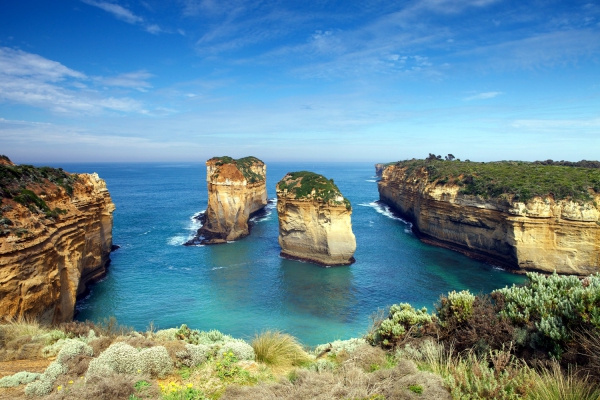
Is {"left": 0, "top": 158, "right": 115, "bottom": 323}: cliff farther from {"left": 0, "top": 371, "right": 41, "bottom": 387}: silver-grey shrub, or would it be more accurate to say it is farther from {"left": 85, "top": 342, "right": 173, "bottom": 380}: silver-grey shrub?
{"left": 85, "top": 342, "right": 173, "bottom": 380}: silver-grey shrub

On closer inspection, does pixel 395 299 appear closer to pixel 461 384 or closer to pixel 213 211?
pixel 461 384

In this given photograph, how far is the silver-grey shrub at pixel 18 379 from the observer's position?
6352 mm

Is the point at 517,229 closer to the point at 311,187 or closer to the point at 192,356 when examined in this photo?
the point at 311,187

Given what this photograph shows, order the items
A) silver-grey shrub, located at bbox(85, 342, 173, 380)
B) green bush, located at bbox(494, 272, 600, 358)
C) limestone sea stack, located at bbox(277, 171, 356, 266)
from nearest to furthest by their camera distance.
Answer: green bush, located at bbox(494, 272, 600, 358)
silver-grey shrub, located at bbox(85, 342, 173, 380)
limestone sea stack, located at bbox(277, 171, 356, 266)

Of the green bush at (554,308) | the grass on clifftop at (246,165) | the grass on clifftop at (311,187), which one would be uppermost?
the grass on clifftop at (246,165)

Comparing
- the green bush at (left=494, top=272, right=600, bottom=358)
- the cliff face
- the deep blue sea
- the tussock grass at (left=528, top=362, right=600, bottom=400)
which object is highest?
the green bush at (left=494, top=272, right=600, bottom=358)

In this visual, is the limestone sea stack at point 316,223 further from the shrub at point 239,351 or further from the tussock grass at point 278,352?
the shrub at point 239,351

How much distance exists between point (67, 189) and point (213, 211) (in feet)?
64.1

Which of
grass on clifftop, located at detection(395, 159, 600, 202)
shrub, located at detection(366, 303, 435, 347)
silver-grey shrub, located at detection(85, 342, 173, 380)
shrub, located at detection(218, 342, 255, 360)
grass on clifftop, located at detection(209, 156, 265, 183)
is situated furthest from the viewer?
grass on clifftop, located at detection(209, 156, 265, 183)

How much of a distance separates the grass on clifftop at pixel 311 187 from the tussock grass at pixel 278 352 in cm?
2257

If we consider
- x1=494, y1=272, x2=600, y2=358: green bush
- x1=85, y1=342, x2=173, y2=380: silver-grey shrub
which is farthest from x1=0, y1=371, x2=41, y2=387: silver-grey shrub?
x1=494, y1=272, x2=600, y2=358: green bush

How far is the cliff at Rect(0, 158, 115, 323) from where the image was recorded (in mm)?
13508

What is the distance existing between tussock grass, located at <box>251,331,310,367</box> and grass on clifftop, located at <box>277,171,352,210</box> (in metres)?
22.6

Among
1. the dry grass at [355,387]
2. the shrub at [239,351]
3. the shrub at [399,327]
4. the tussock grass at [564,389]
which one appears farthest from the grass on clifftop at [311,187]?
the tussock grass at [564,389]
